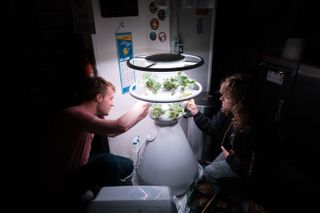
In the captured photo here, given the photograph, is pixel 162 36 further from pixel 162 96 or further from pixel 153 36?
pixel 162 96

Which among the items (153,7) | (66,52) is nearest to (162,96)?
(153,7)

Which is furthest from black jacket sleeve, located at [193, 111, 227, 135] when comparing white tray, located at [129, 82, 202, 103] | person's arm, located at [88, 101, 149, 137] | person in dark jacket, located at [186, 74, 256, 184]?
person's arm, located at [88, 101, 149, 137]

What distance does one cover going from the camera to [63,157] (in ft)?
4.33

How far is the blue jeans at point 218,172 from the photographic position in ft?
5.38

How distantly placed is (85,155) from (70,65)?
89 centimetres

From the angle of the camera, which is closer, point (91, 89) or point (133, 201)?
point (133, 201)

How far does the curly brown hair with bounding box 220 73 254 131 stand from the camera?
1.44 meters

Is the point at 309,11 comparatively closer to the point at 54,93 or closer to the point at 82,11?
the point at 82,11

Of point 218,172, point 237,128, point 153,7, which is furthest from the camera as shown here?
point 153,7

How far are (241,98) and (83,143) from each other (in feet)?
3.65

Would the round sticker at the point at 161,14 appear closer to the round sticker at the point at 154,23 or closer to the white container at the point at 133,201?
the round sticker at the point at 154,23

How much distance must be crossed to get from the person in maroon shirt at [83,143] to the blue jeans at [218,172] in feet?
2.47

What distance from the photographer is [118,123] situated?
4.52 ft

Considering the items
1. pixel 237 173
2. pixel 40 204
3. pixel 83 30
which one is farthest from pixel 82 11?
pixel 237 173
